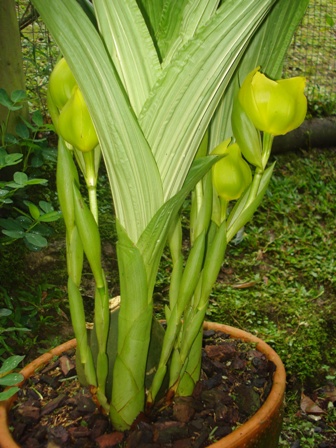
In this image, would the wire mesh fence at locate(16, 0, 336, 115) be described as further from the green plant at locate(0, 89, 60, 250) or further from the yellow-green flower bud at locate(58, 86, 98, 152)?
the yellow-green flower bud at locate(58, 86, 98, 152)

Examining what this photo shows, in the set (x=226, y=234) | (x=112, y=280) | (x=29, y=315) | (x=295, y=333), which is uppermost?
(x=226, y=234)

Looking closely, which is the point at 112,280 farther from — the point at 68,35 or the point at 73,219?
the point at 68,35

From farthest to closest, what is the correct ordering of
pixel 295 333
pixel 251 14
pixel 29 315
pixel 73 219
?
pixel 295 333
pixel 29 315
pixel 73 219
pixel 251 14

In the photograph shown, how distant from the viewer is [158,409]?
76 centimetres

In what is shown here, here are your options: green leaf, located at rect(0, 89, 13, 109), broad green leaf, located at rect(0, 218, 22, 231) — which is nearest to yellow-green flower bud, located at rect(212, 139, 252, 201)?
broad green leaf, located at rect(0, 218, 22, 231)

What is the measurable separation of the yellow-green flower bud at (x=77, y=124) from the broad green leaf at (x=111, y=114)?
0.03m

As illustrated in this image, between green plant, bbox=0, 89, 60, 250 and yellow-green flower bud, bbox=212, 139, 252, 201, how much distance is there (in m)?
0.36

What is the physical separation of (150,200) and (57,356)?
0.33 m

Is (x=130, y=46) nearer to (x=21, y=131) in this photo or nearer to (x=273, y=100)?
(x=273, y=100)

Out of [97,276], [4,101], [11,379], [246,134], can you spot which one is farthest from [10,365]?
[4,101]

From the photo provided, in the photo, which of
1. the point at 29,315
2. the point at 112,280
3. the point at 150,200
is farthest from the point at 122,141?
the point at 112,280

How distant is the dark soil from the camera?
2.27ft

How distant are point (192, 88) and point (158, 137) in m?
0.07

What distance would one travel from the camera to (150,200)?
646mm
